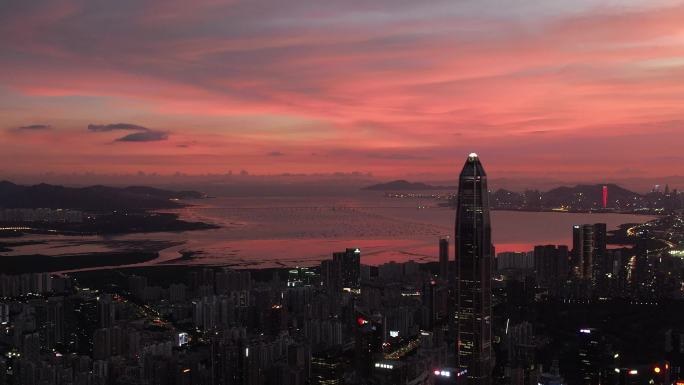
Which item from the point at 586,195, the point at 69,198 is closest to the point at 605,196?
the point at 586,195

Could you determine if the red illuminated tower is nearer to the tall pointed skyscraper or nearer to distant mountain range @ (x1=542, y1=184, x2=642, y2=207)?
distant mountain range @ (x1=542, y1=184, x2=642, y2=207)

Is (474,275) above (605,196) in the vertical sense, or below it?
below

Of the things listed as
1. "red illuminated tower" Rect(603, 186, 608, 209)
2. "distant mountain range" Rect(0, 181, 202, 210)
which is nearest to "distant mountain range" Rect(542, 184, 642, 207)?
"red illuminated tower" Rect(603, 186, 608, 209)

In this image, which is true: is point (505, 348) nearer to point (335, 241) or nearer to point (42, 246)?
point (335, 241)

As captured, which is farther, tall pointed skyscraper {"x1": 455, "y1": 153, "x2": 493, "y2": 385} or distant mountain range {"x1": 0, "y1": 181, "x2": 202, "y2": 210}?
distant mountain range {"x1": 0, "y1": 181, "x2": 202, "y2": 210}

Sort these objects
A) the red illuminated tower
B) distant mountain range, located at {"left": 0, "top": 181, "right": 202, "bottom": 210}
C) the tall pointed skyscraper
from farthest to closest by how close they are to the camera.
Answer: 1. the red illuminated tower
2. distant mountain range, located at {"left": 0, "top": 181, "right": 202, "bottom": 210}
3. the tall pointed skyscraper

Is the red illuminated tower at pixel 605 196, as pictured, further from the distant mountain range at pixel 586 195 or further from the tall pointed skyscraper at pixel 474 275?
the tall pointed skyscraper at pixel 474 275

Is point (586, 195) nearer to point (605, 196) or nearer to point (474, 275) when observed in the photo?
point (605, 196)

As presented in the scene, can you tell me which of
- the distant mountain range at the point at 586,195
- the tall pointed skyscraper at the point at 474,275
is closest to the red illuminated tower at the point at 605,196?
the distant mountain range at the point at 586,195

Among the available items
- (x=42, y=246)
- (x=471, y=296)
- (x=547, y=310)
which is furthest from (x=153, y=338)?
(x=42, y=246)

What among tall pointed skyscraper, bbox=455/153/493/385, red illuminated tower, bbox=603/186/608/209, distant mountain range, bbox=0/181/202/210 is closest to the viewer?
tall pointed skyscraper, bbox=455/153/493/385
